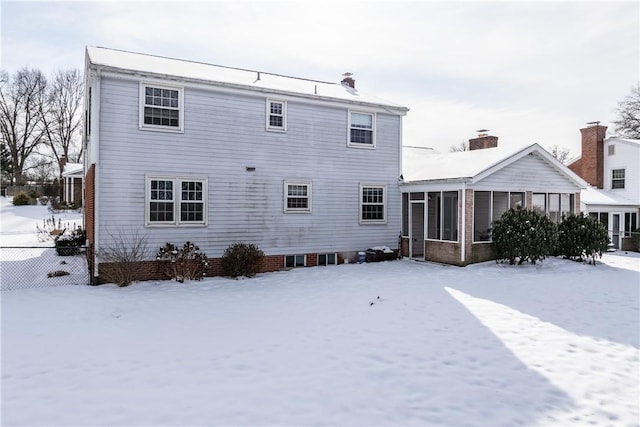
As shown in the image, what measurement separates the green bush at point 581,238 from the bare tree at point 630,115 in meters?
35.9

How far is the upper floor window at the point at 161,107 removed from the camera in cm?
1271

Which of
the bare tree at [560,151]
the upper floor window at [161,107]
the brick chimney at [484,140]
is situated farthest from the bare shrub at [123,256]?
the bare tree at [560,151]

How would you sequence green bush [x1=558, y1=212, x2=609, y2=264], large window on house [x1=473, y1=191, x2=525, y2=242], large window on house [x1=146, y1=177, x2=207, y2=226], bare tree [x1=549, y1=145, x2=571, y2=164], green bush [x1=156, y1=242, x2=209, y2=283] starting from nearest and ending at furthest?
1. green bush [x1=156, y1=242, x2=209, y2=283]
2. large window on house [x1=146, y1=177, x2=207, y2=226]
3. green bush [x1=558, y1=212, x2=609, y2=264]
4. large window on house [x1=473, y1=191, x2=525, y2=242]
5. bare tree [x1=549, y1=145, x2=571, y2=164]

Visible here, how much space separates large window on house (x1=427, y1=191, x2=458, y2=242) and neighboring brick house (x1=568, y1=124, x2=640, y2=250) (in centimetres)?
1062

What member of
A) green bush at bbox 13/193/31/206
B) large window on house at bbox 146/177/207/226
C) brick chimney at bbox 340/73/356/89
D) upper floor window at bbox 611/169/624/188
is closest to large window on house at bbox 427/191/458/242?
brick chimney at bbox 340/73/356/89

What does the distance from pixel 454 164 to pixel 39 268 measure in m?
16.4

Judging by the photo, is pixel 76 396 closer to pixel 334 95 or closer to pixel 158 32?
pixel 158 32

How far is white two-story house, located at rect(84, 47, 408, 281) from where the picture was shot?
12.4 m

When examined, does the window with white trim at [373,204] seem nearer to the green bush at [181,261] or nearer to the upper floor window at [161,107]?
the green bush at [181,261]

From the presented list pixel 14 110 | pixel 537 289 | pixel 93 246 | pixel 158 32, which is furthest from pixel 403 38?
pixel 14 110

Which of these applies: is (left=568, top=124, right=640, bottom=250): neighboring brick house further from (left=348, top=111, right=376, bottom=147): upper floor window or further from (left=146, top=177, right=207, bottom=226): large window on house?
(left=146, top=177, right=207, bottom=226): large window on house

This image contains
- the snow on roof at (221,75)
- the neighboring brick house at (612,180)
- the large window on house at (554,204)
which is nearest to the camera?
the snow on roof at (221,75)

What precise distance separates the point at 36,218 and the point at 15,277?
76.0 feet

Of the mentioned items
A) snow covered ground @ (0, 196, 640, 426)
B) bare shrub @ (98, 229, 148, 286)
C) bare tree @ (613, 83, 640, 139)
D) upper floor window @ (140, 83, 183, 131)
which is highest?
bare tree @ (613, 83, 640, 139)
